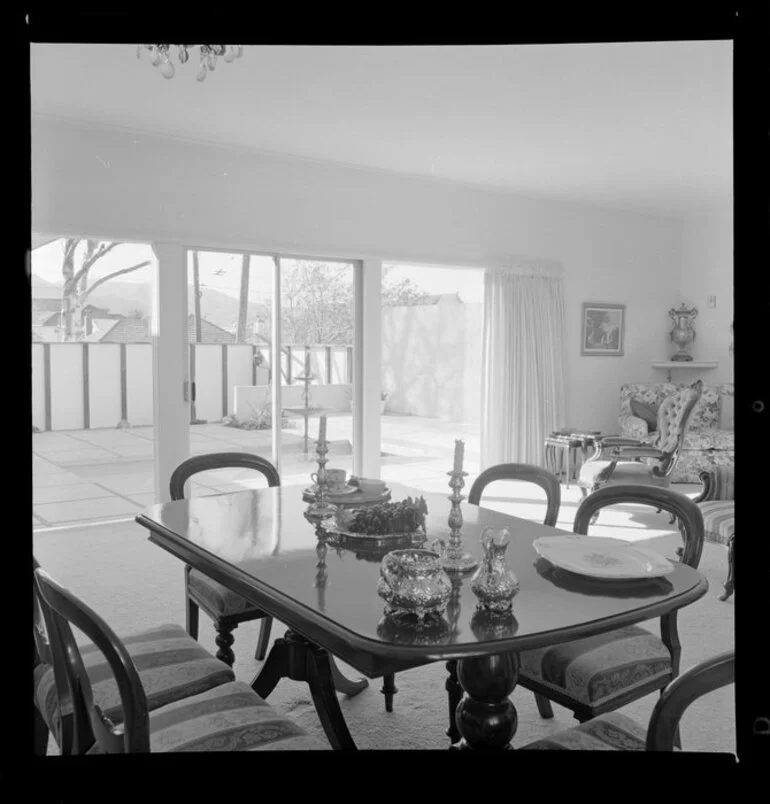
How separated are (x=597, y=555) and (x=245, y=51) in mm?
3108

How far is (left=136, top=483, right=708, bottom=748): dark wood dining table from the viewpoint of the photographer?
134cm

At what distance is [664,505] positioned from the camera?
7.11ft

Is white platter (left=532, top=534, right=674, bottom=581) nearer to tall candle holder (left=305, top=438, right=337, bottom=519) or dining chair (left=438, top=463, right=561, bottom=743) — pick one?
dining chair (left=438, top=463, right=561, bottom=743)

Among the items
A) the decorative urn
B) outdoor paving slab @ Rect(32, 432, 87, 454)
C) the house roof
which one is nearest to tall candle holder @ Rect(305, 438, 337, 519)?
the house roof

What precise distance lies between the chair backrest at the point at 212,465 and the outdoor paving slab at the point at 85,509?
265 cm

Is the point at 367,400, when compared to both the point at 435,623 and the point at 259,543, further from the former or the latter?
the point at 435,623

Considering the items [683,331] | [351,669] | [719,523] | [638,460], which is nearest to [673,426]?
[638,460]

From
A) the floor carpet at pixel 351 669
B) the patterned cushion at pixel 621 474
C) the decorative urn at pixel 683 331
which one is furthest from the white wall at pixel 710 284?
the floor carpet at pixel 351 669

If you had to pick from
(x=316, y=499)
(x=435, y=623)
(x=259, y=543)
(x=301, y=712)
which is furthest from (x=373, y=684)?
(x=435, y=623)

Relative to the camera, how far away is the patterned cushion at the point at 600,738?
145 centimetres

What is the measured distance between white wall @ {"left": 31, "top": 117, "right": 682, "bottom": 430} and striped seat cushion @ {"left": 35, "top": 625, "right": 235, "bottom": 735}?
11.0 feet

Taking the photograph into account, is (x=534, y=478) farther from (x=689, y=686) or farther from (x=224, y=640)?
(x=689, y=686)

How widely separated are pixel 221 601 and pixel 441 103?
3.29 meters

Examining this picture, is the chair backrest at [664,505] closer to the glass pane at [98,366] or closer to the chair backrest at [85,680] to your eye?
the chair backrest at [85,680]
